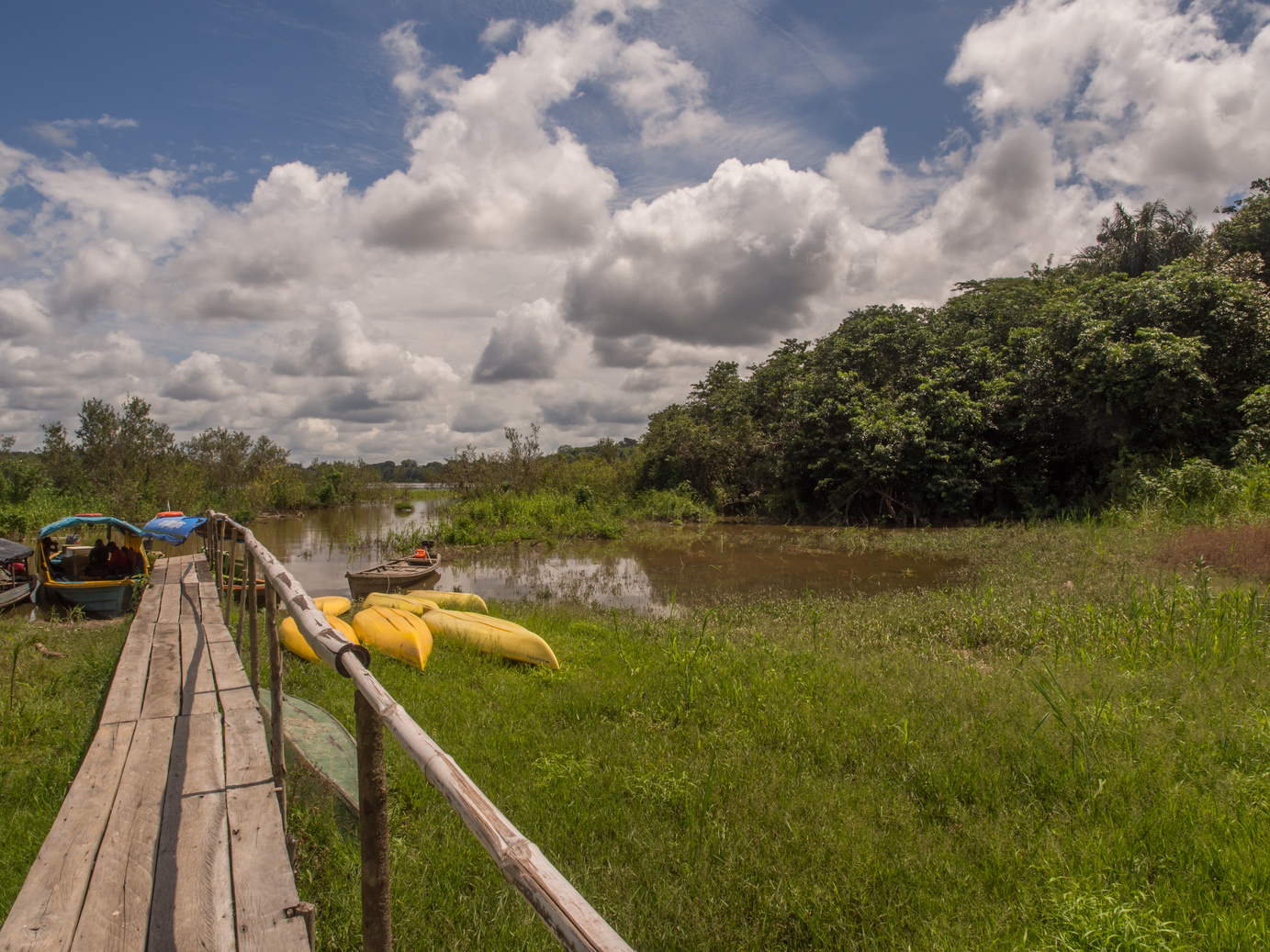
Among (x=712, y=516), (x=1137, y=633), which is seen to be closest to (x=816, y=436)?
(x=712, y=516)

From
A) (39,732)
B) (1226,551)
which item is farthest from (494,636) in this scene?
(1226,551)

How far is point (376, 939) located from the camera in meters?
1.73

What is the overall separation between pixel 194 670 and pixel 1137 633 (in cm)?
863

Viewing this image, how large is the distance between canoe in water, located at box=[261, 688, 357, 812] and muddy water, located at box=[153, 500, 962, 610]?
5.39 metres

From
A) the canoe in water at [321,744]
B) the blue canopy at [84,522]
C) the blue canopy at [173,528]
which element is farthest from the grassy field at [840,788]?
the blue canopy at [173,528]

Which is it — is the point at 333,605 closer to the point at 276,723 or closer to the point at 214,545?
the point at 214,545

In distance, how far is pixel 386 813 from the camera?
167 cm

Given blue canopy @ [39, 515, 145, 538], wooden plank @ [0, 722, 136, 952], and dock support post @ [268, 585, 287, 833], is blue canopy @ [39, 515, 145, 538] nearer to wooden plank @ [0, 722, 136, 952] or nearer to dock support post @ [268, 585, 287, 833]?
wooden plank @ [0, 722, 136, 952]

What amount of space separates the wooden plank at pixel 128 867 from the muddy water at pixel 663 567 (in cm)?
689

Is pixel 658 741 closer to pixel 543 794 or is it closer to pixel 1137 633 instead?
pixel 543 794

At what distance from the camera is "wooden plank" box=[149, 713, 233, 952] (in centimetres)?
210

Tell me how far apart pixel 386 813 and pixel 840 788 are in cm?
322

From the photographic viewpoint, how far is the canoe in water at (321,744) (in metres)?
3.73

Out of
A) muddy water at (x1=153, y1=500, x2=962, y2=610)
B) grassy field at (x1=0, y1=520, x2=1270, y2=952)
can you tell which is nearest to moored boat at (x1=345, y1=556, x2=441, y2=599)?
muddy water at (x1=153, y1=500, x2=962, y2=610)
